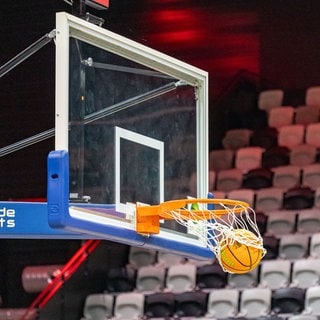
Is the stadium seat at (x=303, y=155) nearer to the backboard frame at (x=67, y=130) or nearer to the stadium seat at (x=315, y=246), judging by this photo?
the stadium seat at (x=315, y=246)

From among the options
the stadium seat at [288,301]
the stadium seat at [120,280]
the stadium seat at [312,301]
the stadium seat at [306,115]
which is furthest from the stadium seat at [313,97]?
the stadium seat at [312,301]

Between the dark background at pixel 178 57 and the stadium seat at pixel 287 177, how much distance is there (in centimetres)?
110

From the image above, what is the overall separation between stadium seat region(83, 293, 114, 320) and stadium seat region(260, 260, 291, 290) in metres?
1.30

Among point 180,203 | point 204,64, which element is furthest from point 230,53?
point 180,203

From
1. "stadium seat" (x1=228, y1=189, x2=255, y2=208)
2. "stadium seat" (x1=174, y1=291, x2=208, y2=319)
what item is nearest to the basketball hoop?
"stadium seat" (x1=174, y1=291, x2=208, y2=319)

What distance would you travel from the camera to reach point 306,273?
9211mm

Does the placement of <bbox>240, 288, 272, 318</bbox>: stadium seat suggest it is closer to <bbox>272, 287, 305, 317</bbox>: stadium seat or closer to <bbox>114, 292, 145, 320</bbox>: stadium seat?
<bbox>272, 287, 305, 317</bbox>: stadium seat

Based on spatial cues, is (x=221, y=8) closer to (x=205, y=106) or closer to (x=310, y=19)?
(x=310, y=19)

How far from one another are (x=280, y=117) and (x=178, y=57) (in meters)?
1.20

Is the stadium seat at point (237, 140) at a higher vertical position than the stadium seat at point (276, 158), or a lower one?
higher

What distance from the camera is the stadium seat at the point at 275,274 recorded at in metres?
9.29

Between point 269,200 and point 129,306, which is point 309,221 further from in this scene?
point 129,306

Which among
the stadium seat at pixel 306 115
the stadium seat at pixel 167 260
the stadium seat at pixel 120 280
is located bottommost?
the stadium seat at pixel 120 280

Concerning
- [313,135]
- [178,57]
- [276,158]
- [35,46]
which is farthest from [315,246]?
[35,46]
